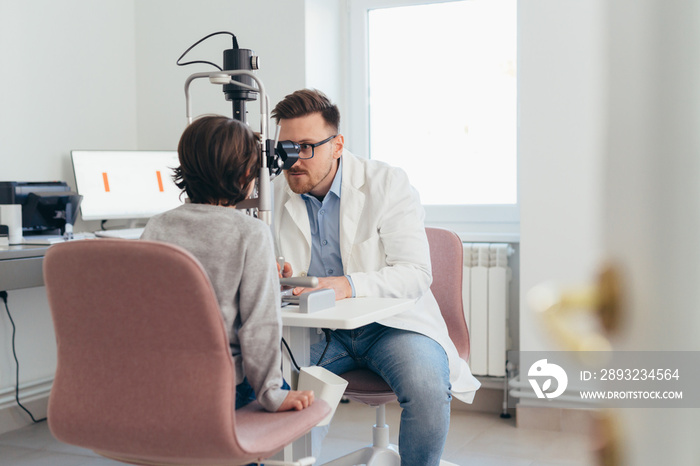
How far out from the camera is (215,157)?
1.35m

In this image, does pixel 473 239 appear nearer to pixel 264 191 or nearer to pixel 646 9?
pixel 264 191

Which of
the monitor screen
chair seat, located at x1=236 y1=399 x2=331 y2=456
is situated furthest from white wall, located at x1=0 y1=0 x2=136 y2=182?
chair seat, located at x1=236 y1=399 x2=331 y2=456

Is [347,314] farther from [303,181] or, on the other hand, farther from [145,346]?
[303,181]

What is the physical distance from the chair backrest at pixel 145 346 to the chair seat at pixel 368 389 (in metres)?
0.76

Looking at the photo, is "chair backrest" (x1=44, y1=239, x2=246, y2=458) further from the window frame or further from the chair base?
the window frame

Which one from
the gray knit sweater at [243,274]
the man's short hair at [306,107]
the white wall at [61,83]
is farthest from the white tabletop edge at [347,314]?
the white wall at [61,83]

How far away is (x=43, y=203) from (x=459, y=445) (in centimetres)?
180

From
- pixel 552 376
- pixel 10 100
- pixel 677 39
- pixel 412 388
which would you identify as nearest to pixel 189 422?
pixel 412 388

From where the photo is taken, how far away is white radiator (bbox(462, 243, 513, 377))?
2.94 meters

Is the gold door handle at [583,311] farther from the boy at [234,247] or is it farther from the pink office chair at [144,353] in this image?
the boy at [234,247]

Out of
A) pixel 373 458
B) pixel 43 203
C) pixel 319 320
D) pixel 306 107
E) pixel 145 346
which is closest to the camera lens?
pixel 145 346

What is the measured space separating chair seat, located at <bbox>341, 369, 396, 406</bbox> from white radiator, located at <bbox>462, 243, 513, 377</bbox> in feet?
3.78

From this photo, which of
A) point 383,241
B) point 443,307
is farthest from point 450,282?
point 383,241

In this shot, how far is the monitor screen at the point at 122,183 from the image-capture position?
9.76 ft
